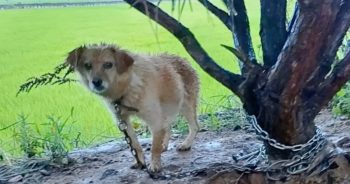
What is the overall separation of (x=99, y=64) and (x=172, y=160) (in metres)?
0.51

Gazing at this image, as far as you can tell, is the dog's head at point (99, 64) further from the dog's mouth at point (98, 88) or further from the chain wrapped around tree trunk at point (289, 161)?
the chain wrapped around tree trunk at point (289, 161)

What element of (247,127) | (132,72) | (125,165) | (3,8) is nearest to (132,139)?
(125,165)

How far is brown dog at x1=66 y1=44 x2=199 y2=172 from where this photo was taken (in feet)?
6.87

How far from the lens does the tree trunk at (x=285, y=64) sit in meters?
1.87

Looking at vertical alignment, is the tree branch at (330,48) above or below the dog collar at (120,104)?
above

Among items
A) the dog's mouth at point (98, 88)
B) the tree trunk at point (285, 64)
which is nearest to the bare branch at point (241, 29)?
the tree trunk at point (285, 64)

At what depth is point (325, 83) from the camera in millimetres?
2029

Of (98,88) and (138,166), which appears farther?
(138,166)

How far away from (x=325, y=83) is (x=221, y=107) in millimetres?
1085

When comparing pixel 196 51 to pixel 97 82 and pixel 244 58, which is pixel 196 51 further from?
pixel 97 82

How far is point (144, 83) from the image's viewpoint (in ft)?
7.23

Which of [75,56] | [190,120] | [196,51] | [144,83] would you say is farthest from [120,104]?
[190,120]

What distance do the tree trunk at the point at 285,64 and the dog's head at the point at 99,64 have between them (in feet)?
0.71

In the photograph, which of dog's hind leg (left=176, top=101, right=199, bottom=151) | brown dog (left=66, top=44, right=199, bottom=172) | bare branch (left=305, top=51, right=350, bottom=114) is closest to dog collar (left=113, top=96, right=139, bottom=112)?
brown dog (left=66, top=44, right=199, bottom=172)
